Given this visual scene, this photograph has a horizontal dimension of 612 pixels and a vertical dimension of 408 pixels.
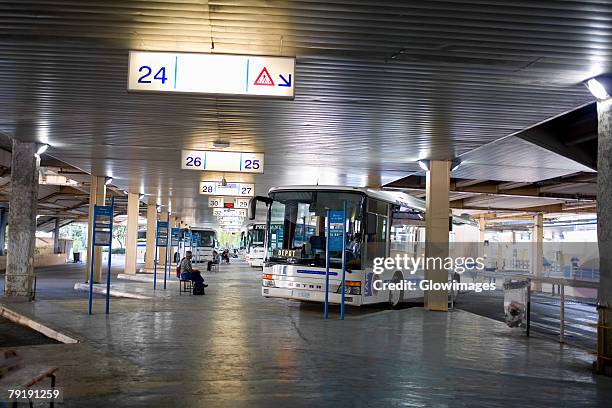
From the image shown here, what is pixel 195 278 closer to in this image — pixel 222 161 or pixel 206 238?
pixel 222 161

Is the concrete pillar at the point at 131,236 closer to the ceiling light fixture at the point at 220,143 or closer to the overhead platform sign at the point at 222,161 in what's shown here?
the overhead platform sign at the point at 222,161

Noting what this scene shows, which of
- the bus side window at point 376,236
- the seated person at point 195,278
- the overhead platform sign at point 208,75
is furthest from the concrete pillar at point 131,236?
the overhead platform sign at point 208,75

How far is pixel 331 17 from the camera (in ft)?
24.0

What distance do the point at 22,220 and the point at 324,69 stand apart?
451 inches

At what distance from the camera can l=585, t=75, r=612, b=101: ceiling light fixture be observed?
9180 millimetres

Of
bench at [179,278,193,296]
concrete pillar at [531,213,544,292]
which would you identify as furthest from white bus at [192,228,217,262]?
bench at [179,278,193,296]

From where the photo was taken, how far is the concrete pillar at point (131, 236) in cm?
3241

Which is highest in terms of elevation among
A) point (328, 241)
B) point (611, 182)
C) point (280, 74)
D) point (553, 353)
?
point (280, 74)

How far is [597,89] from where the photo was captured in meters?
9.29

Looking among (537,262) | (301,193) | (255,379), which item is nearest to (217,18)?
(255,379)

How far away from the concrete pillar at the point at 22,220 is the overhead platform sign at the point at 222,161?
15.9 feet

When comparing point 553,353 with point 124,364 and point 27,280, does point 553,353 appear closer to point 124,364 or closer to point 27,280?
point 124,364

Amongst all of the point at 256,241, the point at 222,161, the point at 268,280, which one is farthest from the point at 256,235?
the point at 222,161

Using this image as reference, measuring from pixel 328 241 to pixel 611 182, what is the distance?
261 inches
